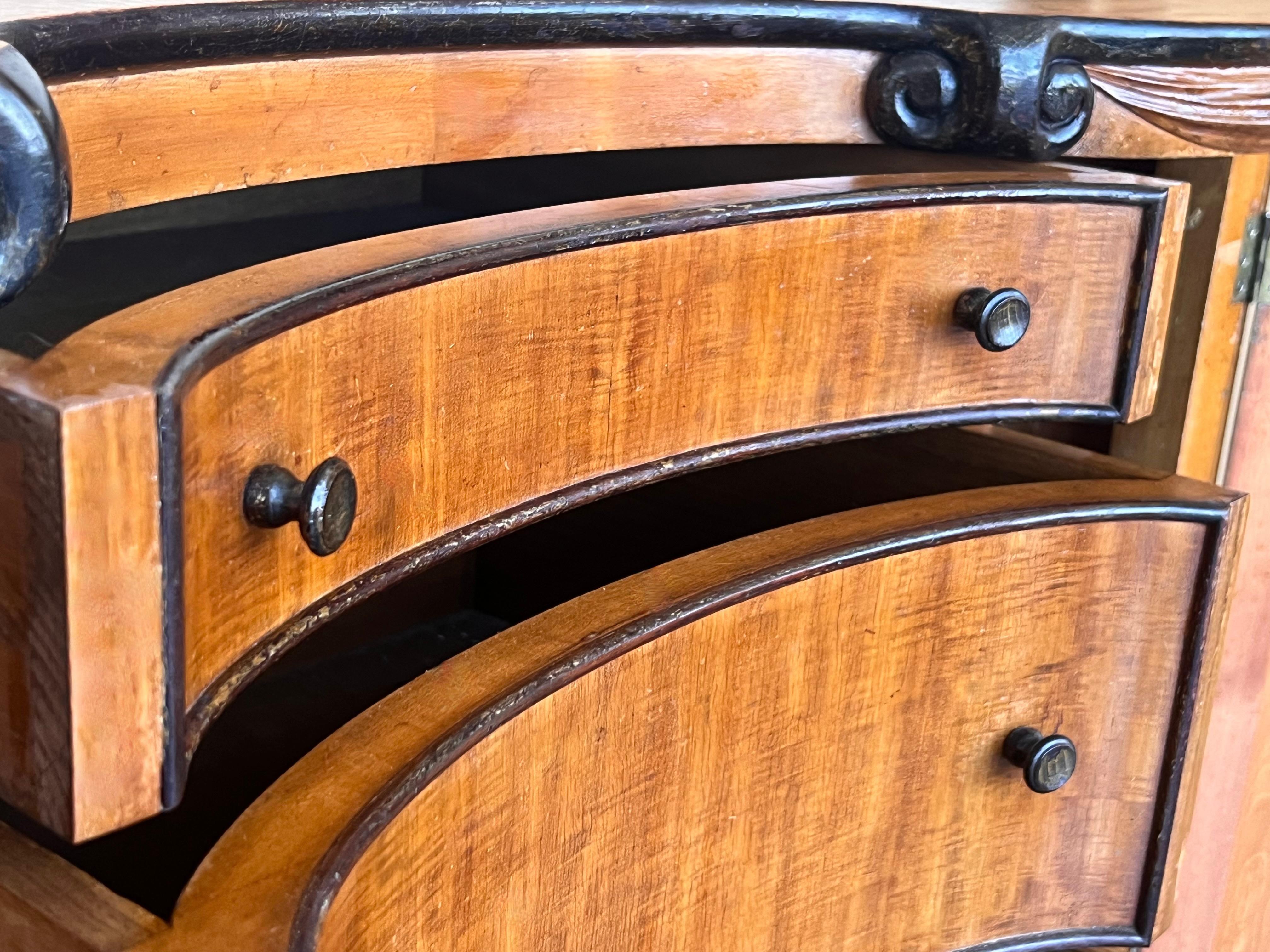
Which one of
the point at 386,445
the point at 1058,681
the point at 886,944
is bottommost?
the point at 886,944

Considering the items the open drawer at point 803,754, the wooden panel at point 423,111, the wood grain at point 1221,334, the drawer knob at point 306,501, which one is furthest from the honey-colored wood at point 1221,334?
the drawer knob at point 306,501

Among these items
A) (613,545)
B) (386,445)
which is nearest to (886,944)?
(613,545)

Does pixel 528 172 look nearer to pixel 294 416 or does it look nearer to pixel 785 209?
pixel 785 209

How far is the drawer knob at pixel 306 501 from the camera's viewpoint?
338 mm

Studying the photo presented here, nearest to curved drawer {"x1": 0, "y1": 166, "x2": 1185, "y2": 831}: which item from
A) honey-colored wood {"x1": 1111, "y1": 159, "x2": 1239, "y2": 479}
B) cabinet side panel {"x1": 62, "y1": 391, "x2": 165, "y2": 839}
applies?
cabinet side panel {"x1": 62, "y1": 391, "x2": 165, "y2": 839}

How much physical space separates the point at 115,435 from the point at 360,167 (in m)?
0.23

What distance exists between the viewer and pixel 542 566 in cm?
78

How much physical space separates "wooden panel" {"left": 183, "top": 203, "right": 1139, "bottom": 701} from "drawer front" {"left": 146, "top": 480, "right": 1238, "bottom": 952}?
2.1 inches

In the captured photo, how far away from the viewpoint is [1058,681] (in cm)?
62

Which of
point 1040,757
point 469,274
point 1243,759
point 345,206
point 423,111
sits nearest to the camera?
point 469,274

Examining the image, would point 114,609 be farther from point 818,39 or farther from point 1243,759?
point 1243,759

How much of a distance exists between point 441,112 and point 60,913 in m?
0.29

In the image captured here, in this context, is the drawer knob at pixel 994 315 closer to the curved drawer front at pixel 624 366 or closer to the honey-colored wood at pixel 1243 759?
the curved drawer front at pixel 624 366

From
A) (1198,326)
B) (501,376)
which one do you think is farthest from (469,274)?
(1198,326)
